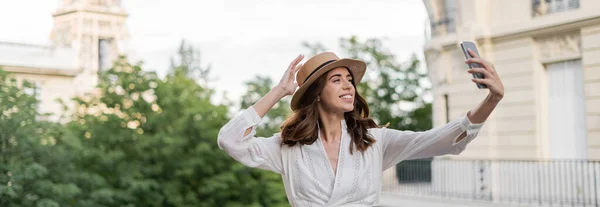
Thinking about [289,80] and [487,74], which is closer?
[487,74]

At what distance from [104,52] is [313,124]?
2544 inches

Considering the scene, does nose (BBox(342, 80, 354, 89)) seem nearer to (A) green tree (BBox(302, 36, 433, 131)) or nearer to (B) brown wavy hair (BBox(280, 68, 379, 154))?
(B) brown wavy hair (BBox(280, 68, 379, 154))

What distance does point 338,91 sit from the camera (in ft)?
12.0

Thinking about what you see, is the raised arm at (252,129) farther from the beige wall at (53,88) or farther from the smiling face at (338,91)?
the beige wall at (53,88)

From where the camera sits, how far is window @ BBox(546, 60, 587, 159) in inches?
712

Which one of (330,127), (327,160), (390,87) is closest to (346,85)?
(330,127)

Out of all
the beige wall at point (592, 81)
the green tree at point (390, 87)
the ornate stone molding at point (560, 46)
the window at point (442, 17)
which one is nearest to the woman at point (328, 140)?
the beige wall at point (592, 81)

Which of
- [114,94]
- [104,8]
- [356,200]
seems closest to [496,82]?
[356,200]

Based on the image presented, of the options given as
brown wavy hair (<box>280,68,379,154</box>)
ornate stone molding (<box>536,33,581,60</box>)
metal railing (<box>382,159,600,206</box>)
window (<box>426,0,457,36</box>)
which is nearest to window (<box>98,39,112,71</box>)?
metal railing (<box>382,159,600,206</box>)

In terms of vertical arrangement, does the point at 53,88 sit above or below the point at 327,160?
above

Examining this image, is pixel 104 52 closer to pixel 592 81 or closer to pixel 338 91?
pixel 592 81

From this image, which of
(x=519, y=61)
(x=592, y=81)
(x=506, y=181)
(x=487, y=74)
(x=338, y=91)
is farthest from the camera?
(x=519, y=61)

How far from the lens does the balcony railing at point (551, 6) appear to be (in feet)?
59.3

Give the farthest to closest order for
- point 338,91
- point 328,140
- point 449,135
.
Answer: point 328,140, point 338,91, point 449,135
